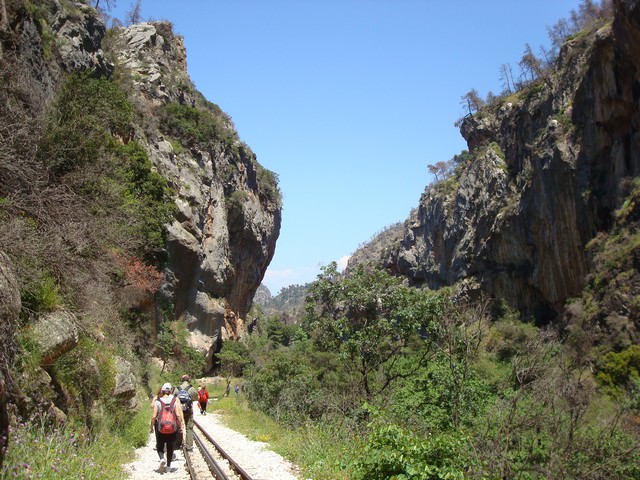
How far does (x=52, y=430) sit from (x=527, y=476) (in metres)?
7.68

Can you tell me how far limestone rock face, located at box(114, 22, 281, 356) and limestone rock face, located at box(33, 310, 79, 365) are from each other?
2519 cm

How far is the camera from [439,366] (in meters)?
12.7

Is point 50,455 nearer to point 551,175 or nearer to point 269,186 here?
point 551,175

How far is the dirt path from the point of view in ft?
28.7

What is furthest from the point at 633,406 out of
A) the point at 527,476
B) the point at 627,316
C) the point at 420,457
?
the point at 627,316

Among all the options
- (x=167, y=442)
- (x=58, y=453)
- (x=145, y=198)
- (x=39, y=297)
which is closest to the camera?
(x=58, y=453)

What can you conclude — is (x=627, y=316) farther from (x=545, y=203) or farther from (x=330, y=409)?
(x=330, y=409)

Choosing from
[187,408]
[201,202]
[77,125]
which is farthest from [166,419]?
[201,202]

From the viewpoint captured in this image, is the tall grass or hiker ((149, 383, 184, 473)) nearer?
the tall grass

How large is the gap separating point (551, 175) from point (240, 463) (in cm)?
4055

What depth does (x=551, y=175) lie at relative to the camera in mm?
43750

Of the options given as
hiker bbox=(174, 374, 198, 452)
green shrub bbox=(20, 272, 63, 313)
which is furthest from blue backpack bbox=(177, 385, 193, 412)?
green shrub bbox=(20, 272, 63, 313)

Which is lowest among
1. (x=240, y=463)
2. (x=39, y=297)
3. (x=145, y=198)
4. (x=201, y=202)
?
(x=240, y=463)

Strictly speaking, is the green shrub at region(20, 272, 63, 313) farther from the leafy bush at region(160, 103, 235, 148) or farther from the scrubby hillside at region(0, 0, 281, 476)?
the leafy bush at region(160, 103, 235, 148)
